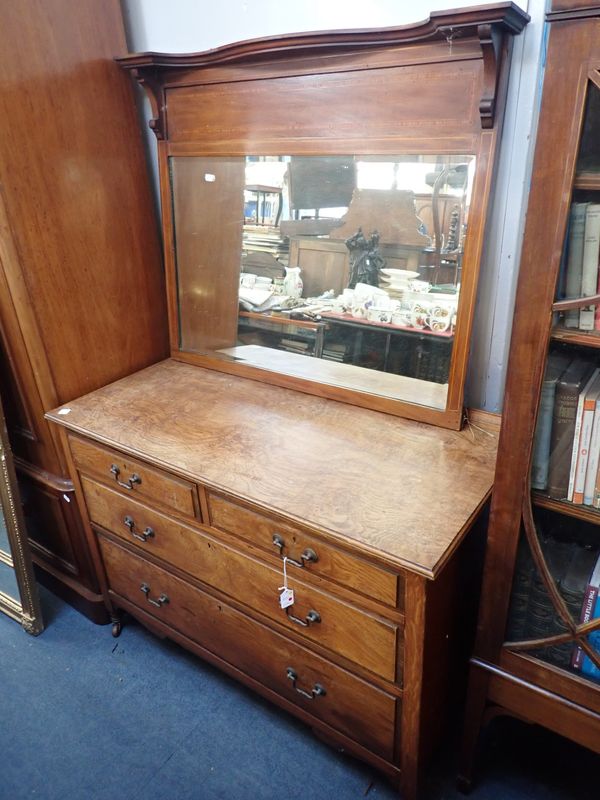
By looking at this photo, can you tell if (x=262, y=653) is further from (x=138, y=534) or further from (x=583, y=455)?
(x=583, y=455)

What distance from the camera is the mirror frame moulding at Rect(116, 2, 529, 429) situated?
110cm

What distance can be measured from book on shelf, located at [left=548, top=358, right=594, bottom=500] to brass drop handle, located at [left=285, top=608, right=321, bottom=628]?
0.57 m

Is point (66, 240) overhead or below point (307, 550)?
overhead

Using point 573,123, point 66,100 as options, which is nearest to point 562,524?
point 573,123

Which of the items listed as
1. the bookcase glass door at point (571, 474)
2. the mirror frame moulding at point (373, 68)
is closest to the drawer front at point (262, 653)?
the bookcase glass door at point (571, 474)

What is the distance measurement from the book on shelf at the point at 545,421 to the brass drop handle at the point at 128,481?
98cm

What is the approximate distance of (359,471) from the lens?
4.03 feet

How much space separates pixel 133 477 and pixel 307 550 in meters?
0.57

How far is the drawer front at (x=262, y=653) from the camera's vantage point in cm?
126

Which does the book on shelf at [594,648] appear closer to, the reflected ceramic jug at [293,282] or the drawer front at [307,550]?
the drawer front at [307,550]

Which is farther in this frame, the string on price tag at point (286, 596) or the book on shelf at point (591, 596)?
the string on price tag at point (286, 596)

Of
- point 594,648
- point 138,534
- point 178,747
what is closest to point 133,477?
point 138,534

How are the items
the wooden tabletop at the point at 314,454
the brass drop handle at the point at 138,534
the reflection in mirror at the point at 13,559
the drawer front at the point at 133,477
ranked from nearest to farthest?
the wooden tabletop at the point at 314,454 < the drawer front at the point at 133,477 < the brass drop handle at the point at 138,534 < the reflection in mirror at the point at 13,559

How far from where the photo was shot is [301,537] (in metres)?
1.17
